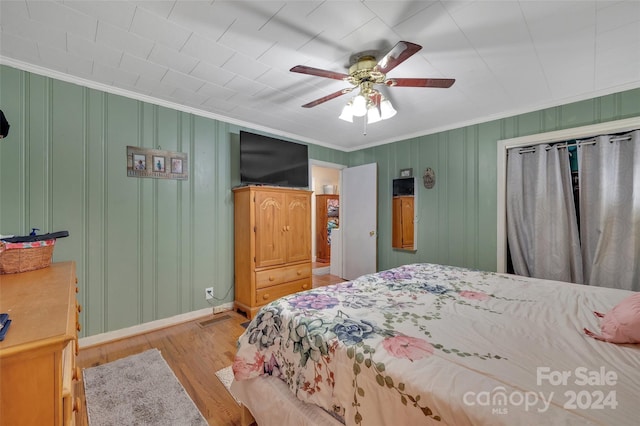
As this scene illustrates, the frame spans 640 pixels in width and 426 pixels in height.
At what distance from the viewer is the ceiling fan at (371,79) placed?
1.65 meters

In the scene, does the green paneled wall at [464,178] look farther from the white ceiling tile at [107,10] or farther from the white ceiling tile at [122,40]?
the white ceiling tile at [107,10]

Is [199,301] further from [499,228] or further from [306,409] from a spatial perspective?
[499,228]

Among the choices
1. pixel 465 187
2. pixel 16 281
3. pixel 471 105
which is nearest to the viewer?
pixel 16 281

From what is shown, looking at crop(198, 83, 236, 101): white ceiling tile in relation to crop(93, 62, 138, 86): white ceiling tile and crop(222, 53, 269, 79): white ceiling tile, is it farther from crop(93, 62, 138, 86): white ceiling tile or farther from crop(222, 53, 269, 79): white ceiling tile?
crop(93, 62, 138, 86): white ceiling tile

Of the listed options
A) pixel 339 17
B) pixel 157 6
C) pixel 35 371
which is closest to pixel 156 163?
pixel 157 6

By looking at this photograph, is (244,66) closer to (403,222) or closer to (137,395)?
(137,395)

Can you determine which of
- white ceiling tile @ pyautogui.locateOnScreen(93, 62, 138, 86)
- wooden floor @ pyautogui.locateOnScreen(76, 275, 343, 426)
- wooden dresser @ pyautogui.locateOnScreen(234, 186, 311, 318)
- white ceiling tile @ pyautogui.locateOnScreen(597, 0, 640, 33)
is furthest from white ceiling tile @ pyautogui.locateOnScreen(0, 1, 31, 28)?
white ceiling tile @ pyautogui.locateOnScreen(597, 0, 640, 33)

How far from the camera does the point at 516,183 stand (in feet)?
9.91

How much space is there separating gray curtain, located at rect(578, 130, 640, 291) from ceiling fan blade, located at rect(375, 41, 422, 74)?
246 centimetres

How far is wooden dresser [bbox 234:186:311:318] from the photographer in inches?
121

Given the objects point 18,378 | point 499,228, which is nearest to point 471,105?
point 499,228

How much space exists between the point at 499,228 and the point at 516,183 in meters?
0.55

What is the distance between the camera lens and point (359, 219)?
4.49 m

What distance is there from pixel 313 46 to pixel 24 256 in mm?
2247
